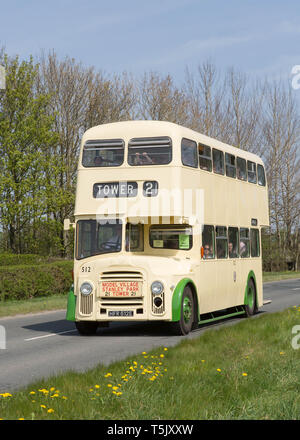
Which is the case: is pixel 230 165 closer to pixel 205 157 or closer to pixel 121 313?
pixel 205 157

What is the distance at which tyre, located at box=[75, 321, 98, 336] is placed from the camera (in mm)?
15508

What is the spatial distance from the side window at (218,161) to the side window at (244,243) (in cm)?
211

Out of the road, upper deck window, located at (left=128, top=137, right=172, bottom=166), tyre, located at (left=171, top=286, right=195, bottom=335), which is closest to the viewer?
the road

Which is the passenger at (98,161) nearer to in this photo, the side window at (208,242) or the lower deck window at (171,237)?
the lower deck window at (171,237)

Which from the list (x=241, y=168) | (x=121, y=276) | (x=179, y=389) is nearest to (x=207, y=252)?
(x=121, y=276)

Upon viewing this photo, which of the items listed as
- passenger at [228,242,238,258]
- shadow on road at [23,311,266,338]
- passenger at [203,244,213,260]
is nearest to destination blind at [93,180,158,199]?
passenger at [203,244,213,260]

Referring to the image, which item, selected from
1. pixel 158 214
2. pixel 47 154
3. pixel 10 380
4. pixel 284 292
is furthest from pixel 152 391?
pixel 47 154

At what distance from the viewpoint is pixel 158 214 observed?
50.0 ft

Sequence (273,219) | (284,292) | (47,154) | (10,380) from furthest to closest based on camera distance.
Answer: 1. (273,219)
2. (47,154)
3. (284,292)
4. (10,380)

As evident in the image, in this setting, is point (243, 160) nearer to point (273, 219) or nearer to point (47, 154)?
point (47, 154)

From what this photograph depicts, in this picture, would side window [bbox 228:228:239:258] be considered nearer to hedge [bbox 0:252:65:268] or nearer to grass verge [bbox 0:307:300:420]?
grass verge [bbox 0:307:300:420]

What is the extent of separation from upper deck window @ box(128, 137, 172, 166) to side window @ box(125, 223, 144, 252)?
130 cm

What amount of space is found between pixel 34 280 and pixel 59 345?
13.8 meters

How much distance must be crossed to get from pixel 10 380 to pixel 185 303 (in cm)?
578
